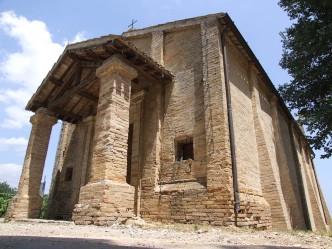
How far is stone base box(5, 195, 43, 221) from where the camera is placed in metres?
9.04

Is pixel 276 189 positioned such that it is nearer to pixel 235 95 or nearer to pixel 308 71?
pixel 235 95

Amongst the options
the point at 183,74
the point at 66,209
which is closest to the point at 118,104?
the point at 183,74

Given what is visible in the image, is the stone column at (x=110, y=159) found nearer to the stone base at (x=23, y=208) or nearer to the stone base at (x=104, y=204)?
the stone base at (x=104, y=204)

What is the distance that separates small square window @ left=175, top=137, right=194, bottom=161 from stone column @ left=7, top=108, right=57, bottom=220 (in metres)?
5.75

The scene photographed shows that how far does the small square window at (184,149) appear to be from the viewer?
27.5 ft

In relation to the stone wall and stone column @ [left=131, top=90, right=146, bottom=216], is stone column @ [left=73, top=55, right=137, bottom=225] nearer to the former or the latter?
the stone wall

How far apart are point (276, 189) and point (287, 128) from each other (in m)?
7.86

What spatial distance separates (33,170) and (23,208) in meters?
1.46

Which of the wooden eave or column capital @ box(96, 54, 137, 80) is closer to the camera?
column capital @ box(96, 54, 137, 80)

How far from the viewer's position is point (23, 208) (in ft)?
30.4

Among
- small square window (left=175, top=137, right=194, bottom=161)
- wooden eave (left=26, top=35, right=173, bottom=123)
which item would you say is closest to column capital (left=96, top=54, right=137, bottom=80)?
wooden eave (left=26, top=35, right=173, bottom=123)

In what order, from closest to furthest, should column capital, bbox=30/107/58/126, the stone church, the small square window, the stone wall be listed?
→ 1. the stone wall
2. the stone church
3. the small square window
4. column capital, bbox=30/107/58/126

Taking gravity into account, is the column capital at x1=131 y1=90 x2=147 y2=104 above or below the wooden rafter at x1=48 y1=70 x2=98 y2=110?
below

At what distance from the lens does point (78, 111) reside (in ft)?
40.2
